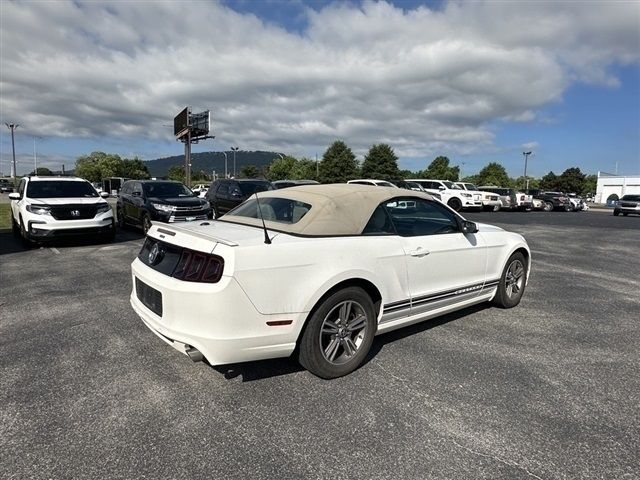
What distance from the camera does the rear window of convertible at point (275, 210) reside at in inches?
148

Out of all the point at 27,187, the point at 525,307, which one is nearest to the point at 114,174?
the point at 27,187

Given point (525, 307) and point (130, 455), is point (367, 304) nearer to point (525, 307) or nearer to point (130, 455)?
point (130, 455)

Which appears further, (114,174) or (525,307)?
(114,174)

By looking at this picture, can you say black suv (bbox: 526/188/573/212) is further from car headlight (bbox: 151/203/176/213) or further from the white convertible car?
the white convertible car

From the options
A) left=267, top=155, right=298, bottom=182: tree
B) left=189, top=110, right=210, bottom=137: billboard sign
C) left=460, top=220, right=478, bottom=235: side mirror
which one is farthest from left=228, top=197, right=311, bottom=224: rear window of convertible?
left=267, top=155, right=298, bottom=182: tree

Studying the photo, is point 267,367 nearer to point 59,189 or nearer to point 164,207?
point 164,207

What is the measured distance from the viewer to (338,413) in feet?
9.55

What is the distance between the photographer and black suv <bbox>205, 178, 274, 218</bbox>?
16375mm

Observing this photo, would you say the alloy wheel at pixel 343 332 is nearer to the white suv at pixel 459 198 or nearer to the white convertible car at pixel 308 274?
the white convertible car at pixel 308 274

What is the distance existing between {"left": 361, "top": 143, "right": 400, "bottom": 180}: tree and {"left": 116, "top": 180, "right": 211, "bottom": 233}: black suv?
2182 inches

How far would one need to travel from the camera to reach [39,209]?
30.8 ft

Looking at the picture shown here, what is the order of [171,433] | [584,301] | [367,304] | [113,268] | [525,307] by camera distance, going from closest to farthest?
1. [171,433]
2. [367,304]
3. [525,307]
4. [584,301]
5. [113,268]

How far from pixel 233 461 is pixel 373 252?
1.87m

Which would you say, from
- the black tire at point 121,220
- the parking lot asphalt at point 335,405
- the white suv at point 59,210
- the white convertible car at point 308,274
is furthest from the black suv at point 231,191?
the white convertible car at point 308,274
